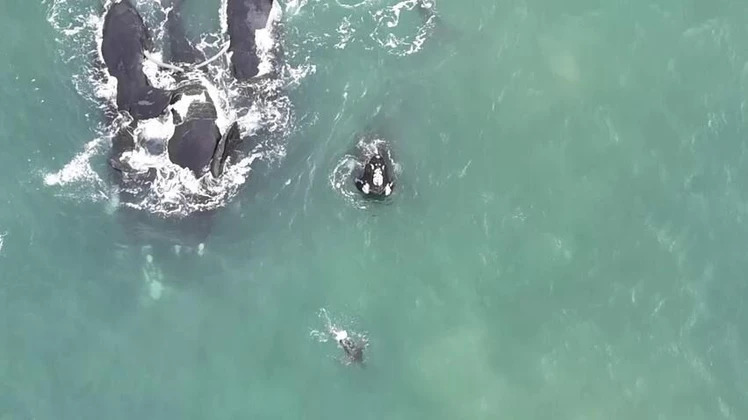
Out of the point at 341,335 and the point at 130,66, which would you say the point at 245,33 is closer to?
the point at 130,66

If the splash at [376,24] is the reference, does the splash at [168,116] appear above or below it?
below

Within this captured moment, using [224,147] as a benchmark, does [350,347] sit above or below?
below

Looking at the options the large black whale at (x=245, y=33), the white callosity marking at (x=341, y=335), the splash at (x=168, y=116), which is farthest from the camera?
the large black whale at (x=245, y=33)

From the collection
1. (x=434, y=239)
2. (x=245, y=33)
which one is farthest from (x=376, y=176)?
(x=245, y=33)

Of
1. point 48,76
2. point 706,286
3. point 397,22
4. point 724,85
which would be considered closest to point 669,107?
point 724,85

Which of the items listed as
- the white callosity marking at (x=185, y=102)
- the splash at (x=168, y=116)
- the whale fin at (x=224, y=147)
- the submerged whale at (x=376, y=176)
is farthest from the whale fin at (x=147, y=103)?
the submerged whale at (x=376, y=176)

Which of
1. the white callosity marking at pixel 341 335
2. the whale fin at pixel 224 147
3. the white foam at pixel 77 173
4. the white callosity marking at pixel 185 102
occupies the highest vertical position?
the white callosity marking at pixel 185 102

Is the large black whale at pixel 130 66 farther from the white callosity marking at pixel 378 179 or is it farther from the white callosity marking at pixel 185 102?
the white callosity marking at pixel 378 179
